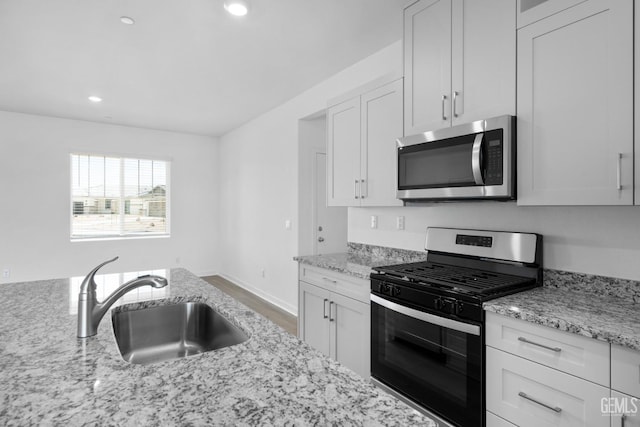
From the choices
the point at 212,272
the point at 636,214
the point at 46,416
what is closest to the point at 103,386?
the point at 46,416

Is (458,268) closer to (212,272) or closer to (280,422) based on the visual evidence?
(280,422)

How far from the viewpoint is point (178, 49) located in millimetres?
3047

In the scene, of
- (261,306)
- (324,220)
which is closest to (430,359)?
(324,220)

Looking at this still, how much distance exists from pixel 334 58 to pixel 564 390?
297 centimetres

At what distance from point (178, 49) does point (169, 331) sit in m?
2.56

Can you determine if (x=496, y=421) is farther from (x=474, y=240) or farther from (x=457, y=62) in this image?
(x=457, y=62)

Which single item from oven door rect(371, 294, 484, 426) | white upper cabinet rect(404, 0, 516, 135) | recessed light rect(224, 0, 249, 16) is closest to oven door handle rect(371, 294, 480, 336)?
oven door rect(371, 294, 484, 426)

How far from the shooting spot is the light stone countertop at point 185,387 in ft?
2.19

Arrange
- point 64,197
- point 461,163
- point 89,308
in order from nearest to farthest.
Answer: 1. point 89,308
2. point 461,163
3. point 64,197

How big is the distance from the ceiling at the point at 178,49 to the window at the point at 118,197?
1211 millimetres

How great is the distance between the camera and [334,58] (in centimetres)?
325

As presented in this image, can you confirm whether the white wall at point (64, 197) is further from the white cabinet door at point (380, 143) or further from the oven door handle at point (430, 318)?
the oven door handle at point (430, 318)

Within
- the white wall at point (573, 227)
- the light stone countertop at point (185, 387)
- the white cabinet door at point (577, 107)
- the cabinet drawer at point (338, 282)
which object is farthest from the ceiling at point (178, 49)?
A: the light stone countertop at point (185, 387)

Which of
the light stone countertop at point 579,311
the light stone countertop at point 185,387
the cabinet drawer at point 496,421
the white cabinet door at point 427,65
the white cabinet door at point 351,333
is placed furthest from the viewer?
the white cabinet door at point 351,333
